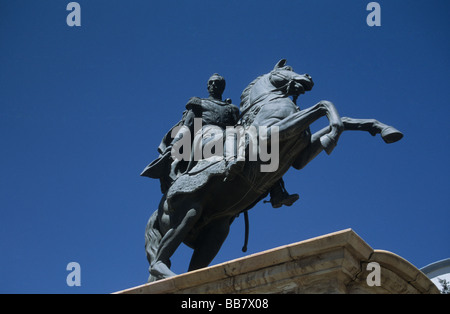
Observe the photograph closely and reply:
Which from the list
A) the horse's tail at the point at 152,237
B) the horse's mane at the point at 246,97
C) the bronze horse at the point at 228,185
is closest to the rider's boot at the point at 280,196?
the bronze horse at the point at 228,185

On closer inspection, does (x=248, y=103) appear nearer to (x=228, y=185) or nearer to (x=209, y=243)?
(x=228, y=185)

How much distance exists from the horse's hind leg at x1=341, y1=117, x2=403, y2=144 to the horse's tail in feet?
10.2

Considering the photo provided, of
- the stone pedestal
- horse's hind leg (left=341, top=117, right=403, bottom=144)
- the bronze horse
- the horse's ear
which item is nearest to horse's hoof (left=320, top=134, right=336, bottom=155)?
the bronze horse

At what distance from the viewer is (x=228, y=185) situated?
8.80 m

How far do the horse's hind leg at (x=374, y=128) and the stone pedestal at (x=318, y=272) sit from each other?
7.86ft

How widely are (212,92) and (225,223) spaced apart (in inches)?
90.0

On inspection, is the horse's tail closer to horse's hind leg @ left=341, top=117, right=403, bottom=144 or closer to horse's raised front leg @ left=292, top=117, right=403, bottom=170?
horse's raised front leg @ left=292, top=117, right=403, bottom=170

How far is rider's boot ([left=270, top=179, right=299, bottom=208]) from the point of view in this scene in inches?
350

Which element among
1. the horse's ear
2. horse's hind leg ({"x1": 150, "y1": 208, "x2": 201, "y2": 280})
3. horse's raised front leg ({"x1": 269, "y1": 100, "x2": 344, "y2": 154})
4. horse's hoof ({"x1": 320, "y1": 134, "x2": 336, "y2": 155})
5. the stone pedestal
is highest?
the horse's ear

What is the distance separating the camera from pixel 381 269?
20.5 ft

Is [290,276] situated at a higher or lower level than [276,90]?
lower

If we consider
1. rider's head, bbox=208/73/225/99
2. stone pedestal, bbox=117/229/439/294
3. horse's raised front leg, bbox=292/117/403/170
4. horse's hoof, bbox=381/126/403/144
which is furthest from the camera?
rider's head, bbox=208/73/225/99
